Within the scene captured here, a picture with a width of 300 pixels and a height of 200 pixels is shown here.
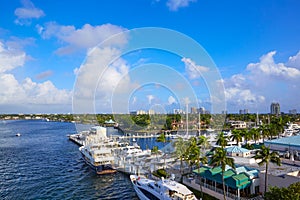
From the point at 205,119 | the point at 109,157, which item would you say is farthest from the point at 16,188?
the point at 205,119

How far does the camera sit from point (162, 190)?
72.5 ft

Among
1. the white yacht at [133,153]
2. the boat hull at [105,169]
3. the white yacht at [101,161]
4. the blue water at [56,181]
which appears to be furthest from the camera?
the white yacht at [133,153]

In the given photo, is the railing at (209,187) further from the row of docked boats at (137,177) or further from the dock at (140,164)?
the dock at (140,164)

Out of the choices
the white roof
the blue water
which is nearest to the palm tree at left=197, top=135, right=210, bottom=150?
the blue water

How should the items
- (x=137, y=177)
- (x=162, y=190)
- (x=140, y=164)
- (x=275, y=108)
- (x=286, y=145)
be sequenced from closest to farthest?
(x=162, y=190) < (x=137, y=177) < (x=286, y=145) < (x=140, y=164) < (x=275, y=108)

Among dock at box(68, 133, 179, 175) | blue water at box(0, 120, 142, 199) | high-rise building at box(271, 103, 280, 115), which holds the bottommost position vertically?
blue water at box(0, 120, 142, 199)

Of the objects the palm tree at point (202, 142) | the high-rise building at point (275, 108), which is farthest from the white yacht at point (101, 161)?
the high-rise building at point (275, 108)

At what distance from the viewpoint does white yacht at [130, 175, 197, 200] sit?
20.5 m

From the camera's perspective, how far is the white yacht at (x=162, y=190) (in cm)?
2055

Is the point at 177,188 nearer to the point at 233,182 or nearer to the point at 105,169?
the point at 233,182

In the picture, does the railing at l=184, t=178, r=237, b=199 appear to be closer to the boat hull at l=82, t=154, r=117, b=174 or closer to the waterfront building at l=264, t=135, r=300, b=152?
the boat hull at l=82, t=154, r=117, b=174

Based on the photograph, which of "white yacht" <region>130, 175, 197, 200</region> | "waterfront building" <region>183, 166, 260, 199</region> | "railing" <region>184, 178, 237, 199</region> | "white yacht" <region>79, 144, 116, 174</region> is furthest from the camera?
"white yacht" <region>79, 144, 116, 174</region>

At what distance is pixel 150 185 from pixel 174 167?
30.0 feet

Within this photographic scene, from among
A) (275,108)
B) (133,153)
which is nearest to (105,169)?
(133,153)
